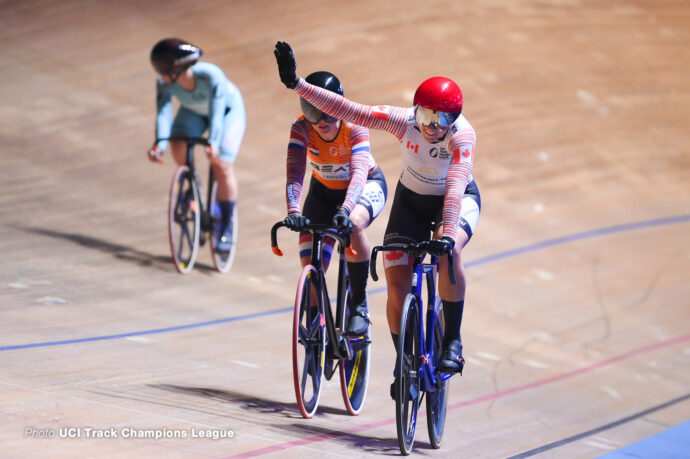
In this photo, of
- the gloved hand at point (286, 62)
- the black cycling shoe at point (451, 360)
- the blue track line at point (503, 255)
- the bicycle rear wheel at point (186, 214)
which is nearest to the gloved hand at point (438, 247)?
the black cycling shoe at point (451, 360)

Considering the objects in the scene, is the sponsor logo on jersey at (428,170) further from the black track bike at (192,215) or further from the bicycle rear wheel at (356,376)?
the black track bike at (192,215)

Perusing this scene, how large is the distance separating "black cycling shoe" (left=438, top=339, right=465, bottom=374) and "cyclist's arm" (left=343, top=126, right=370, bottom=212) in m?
0.57

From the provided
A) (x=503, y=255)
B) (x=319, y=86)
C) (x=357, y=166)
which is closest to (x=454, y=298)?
(x=357, y=166)

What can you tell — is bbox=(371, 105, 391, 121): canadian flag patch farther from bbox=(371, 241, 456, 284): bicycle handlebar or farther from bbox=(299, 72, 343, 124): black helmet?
bbox=(371, 241, 456, 284): bicycle handlebar

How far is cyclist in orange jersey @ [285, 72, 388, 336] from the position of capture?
3.30 metres

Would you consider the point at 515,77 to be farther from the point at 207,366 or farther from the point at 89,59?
the point at 207,366

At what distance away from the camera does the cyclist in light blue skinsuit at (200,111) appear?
5.09 m

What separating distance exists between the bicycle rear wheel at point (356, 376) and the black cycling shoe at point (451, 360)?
0.40m

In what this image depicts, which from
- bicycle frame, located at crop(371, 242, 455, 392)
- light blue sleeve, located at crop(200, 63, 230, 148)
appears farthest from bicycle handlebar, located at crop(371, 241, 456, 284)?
light blue sleeve, located at crop(200, 63, 230, 148)

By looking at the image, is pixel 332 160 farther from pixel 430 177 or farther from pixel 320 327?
pixel 320 327

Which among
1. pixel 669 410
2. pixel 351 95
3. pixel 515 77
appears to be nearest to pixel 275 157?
pixel 351 95

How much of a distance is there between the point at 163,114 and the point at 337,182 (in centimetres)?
194

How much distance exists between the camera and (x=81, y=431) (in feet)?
9.30

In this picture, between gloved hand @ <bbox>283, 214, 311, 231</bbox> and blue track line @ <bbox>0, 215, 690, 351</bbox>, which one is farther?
blue track line @ <bbox>0, 215, 690, 351</bbox>
